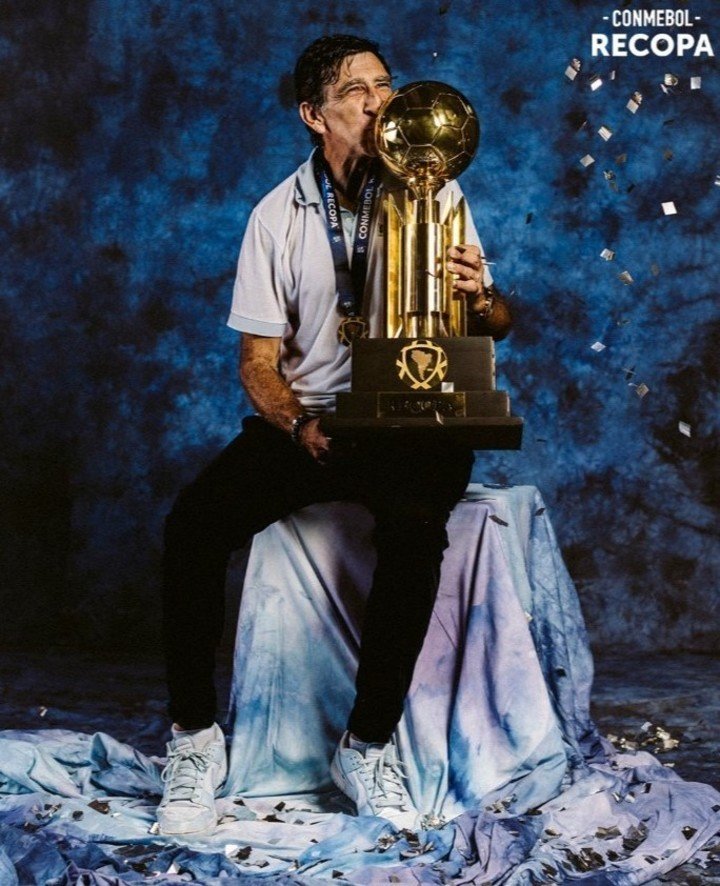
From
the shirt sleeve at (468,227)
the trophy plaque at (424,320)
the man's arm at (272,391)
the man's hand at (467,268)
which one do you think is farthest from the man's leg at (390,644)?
the shirt sleeve at (468,227)

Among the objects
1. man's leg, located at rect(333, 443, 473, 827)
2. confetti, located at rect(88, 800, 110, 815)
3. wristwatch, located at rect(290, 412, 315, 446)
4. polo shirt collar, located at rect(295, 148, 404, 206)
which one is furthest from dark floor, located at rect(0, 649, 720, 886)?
polo shirt collar, located at rect(295, 148, 404, 206)

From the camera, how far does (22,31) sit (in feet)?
13.3

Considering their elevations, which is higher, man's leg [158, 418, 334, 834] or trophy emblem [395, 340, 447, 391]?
trophy emblem [395, 340, 447, 391]

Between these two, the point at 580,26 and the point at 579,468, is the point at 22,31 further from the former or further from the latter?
the point at 579,468

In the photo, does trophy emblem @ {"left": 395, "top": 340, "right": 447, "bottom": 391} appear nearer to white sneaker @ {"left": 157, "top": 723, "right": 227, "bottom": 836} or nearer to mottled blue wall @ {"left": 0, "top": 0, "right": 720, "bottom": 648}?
white sneaker @ {"left": 157, "top": 723, "right": 227, "bottom": 836}

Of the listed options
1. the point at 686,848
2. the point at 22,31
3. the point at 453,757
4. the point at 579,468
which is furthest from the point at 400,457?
the point at 22,31

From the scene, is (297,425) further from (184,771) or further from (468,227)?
(184,771)

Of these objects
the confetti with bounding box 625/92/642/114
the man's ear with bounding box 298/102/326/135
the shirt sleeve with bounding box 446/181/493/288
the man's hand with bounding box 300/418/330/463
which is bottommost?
the man's hand with bounding box 300/418/330/463

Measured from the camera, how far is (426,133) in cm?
245

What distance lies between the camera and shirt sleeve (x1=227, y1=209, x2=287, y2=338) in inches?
107

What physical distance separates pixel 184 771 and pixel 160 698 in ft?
3.58

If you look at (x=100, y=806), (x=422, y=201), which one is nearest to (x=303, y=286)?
(x=422, y=201)

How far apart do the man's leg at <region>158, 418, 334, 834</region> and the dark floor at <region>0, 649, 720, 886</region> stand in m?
0.50

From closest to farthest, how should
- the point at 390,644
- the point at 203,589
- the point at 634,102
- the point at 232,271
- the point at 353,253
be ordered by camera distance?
1. the point at 390,644
2. the point at 203,589
3. the point at 353,253
4. the point at 634,102
5. the point at 232,271
